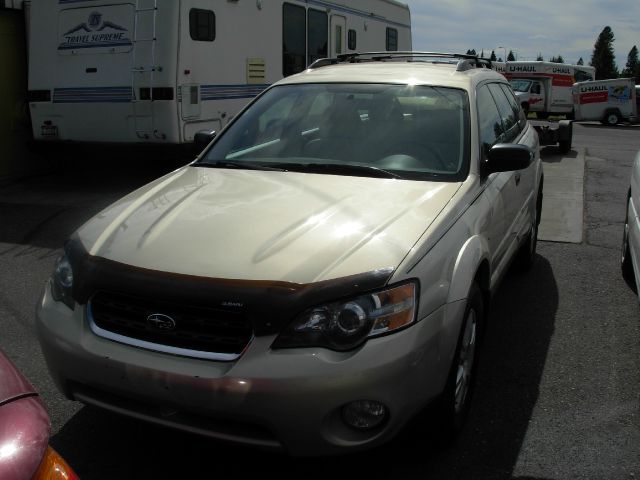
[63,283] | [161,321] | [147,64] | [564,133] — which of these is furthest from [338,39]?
[161,321]

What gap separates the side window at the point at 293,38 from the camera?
10.8 meters

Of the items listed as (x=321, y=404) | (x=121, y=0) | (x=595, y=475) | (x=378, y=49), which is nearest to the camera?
(x=321, y=404)

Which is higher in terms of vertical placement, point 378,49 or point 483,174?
point 378,49

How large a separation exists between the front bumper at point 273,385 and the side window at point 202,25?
22.3ft

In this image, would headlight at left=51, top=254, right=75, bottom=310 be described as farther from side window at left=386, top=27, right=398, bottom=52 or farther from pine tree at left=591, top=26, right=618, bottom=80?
pine tree at left=591, top=26, right=618, bottom=80

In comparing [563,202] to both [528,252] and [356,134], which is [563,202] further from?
[356,134]

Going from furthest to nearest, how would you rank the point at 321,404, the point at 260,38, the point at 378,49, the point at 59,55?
the point at 378,49
the point at 260,38
the point at 59,55
the point at 321,404

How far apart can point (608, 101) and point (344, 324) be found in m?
26.7

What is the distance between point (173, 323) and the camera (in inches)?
104

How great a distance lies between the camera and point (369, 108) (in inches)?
164

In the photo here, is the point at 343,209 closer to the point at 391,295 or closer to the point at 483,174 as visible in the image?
the point at 391,295

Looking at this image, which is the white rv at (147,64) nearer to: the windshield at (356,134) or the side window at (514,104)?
the side window at (514,104)

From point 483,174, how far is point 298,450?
6.23 feet

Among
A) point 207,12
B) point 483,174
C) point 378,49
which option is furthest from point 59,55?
point 483,174
